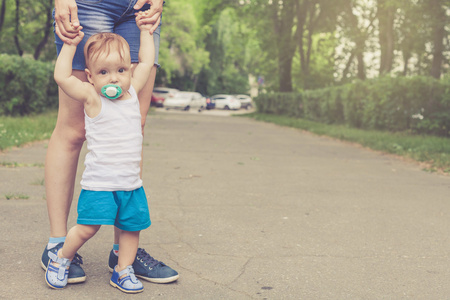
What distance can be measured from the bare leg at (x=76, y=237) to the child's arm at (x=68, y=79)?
1.93 feet

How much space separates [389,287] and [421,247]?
3.14 feet

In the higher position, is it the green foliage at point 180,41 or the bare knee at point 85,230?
the green foliage at point 180,41

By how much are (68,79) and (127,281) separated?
976 mm

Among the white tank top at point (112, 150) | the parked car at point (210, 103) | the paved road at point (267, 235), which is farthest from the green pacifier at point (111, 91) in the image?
the parked car at point (210, 103)

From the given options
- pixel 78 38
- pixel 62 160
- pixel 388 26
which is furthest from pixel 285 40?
pixel 78 38

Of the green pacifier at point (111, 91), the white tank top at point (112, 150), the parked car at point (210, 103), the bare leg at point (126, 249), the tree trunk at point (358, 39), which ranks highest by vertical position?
the tree trunk at point (358, 39)

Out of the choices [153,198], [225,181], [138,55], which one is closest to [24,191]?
[153,198]

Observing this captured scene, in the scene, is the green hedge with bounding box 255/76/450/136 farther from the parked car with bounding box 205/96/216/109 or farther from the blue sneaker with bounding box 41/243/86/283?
→ the parked car with bounding box 205/96/216/109

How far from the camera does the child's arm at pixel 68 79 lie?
2.54 m

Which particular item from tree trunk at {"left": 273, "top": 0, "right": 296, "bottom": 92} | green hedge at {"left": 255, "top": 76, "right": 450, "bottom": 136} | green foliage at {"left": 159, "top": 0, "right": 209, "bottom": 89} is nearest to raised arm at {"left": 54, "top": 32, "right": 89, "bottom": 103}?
green hedge at {"left": 255, "top": 76, "right": 450, "bottom": 136}

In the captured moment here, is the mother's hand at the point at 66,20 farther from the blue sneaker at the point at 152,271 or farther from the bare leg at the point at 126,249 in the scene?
the blue sneaker at the point at 152,271

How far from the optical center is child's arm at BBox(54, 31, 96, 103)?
2539 mm

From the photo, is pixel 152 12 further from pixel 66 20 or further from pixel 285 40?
pixel 285 40

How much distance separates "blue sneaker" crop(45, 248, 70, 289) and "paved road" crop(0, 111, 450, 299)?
0.13ft
